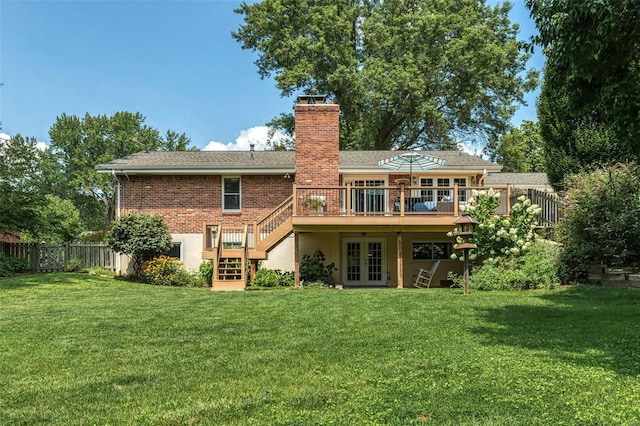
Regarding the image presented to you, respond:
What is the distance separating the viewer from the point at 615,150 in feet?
45.1

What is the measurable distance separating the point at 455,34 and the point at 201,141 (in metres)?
28.7

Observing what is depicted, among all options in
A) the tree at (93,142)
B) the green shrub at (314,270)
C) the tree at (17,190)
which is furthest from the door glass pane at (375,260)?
the tree at (93,142)

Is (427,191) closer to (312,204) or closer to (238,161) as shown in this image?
(312,204)

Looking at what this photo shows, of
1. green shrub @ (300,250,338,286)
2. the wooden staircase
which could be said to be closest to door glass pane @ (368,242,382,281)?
green shrub @ (300,250,338,286)

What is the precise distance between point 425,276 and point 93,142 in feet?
136

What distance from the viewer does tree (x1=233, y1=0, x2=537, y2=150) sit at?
27.8 m

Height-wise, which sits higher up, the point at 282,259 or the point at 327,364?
the point at 282,259

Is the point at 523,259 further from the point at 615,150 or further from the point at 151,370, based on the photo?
the point at 151,370

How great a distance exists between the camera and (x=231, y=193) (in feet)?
57.3

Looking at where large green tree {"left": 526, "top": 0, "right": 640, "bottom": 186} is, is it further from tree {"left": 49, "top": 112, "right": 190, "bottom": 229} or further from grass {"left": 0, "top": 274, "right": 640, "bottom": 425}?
tree {"left": 49, "top": 112, "right": 190, "bottom": 229}

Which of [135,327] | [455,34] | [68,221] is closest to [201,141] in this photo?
[68,221]

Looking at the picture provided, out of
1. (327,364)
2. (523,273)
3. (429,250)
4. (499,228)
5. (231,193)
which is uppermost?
(231,193)

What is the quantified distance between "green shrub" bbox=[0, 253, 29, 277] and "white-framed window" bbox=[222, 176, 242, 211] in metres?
7.03

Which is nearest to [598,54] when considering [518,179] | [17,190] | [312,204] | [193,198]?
[312,204]
